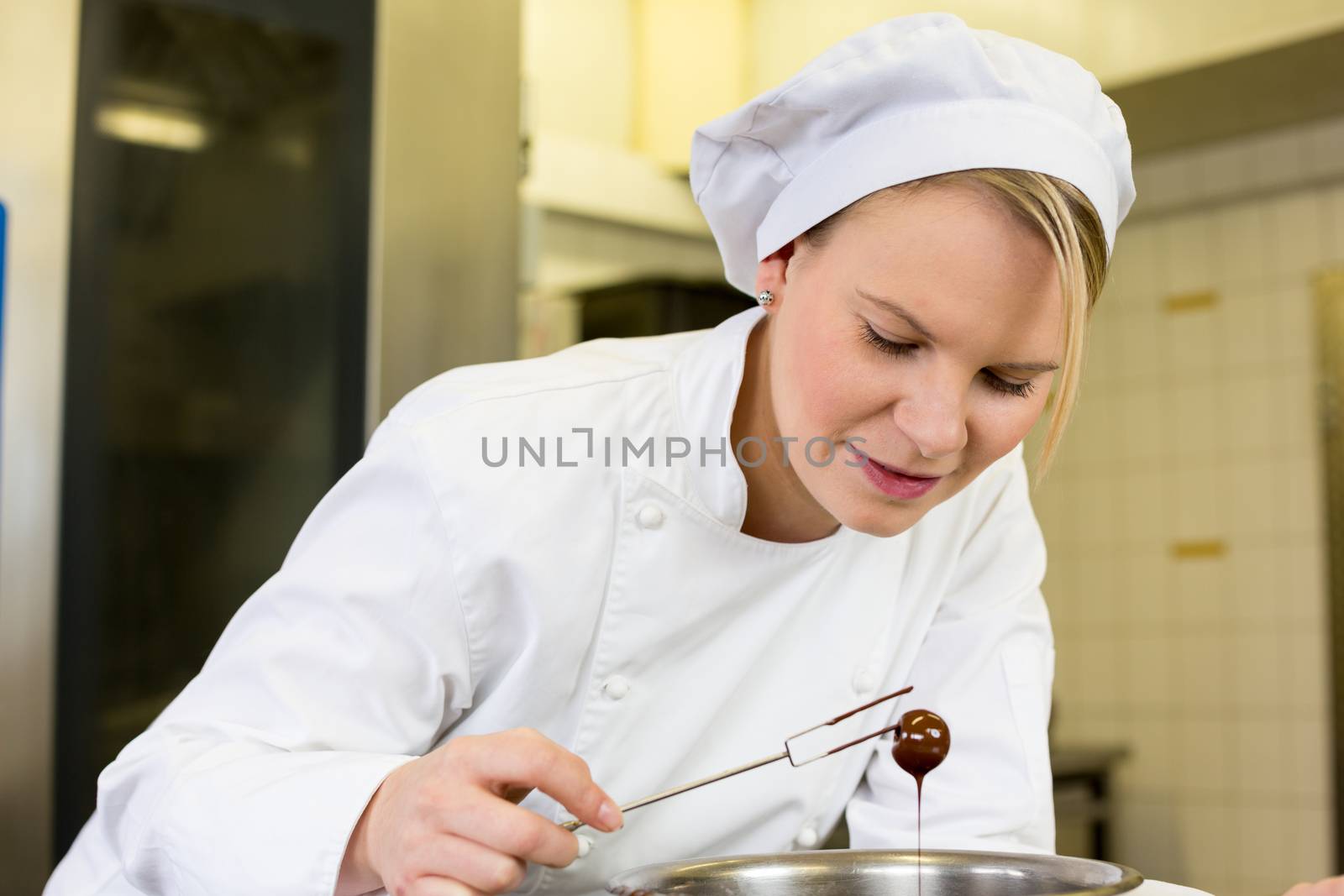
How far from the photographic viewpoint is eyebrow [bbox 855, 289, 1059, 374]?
0.86 metres

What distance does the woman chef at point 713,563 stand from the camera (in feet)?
2.77

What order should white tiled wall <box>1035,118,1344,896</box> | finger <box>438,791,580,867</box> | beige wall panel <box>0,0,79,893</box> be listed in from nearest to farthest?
finger <box>438,791,580,867</box> → beige wall panel <box>0,0,79,893</box> → white tiled wall <box>1035,118,1344,896</box>

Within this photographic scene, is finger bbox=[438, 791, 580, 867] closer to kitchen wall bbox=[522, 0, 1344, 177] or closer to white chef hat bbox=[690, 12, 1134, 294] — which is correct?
white chef hat bbox=[690, 12, 1134, 294]

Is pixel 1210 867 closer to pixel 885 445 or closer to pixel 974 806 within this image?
pixel 974 806

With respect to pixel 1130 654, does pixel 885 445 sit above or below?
above

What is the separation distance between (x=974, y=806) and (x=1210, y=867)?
9.30 feet

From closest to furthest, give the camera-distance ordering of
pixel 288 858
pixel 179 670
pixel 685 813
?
pixel 288 858
pixel 685 813
pixel 179 670

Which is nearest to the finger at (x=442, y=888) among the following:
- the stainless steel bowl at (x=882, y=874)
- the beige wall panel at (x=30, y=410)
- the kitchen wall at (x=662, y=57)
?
the stainless steel bowl at (x=882, y=874)

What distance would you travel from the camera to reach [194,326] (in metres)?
1.45

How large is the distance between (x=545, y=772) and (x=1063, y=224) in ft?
1.60

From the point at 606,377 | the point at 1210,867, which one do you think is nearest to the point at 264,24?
the point at 606,377

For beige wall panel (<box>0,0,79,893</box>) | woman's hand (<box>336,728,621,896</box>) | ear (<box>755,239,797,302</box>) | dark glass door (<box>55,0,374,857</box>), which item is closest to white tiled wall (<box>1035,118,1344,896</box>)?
dark glass door (<box>55,0,374,857</box>)

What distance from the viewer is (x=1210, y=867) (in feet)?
11.7
